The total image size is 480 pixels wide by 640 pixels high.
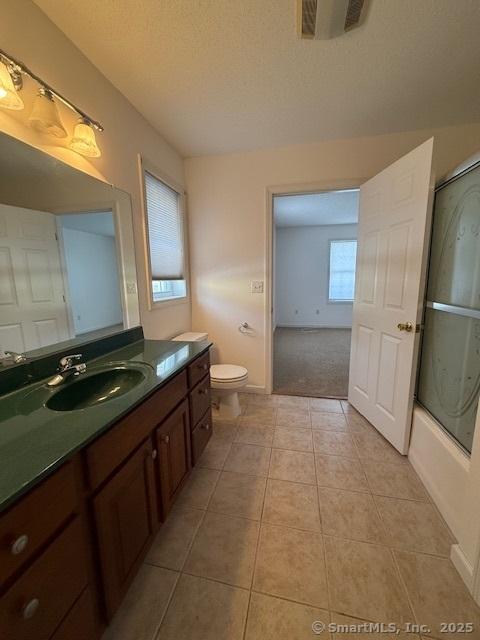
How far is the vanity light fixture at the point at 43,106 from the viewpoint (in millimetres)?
962

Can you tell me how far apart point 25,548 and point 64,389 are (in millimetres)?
615

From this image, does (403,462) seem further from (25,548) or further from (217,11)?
(217,11)

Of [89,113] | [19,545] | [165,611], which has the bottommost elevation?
[165,611]

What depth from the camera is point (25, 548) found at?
60 centimetres

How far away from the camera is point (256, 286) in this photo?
2.66 meters

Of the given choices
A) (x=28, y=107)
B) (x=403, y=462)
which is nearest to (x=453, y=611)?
(x=403, y=462)

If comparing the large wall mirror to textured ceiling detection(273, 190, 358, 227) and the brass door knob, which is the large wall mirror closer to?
the brass door knob

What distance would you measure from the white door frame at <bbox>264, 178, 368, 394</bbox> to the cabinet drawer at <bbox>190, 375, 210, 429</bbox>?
3.62 ft

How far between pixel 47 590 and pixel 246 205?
2689 millimetres

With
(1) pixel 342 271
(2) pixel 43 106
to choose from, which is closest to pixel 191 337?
(2) pixel 43 106

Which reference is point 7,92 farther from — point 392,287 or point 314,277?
point 314,277

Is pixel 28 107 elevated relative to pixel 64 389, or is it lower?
elevated

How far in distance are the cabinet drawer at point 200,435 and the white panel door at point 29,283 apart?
92 centimetres

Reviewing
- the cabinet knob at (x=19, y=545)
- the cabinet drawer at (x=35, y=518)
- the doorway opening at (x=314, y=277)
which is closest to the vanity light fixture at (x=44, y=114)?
the cabinet drawer at (x=35, y=518)
